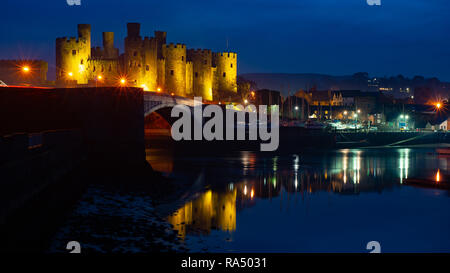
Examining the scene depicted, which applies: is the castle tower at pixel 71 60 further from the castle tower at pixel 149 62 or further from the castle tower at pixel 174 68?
the castle tower at pixel 174 68

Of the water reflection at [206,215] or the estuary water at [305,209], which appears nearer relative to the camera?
the estuary water at [305,209]

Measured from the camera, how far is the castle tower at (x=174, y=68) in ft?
254

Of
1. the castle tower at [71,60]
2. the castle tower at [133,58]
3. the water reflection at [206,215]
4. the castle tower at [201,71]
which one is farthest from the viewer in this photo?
the castle tower at [201,71]

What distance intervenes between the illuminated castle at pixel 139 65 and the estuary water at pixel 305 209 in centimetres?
4168

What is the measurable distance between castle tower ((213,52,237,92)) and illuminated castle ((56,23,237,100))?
343 cm

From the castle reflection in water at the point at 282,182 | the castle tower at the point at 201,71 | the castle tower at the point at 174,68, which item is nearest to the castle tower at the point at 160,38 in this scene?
the castle tower at the point at 174,68

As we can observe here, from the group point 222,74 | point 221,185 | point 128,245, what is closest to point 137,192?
point 221,185

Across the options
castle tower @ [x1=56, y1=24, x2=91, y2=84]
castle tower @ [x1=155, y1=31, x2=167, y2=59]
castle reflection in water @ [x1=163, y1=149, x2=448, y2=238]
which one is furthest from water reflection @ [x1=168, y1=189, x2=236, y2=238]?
castle tower @ [x1=155, y1=31, x2=167, y2=59]

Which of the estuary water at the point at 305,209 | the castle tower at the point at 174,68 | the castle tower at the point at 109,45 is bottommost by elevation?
the estuary water at the point at 305,209

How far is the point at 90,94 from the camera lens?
89.3 ft

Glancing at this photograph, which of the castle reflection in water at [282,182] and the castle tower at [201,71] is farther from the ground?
the castle tower at [201,71]

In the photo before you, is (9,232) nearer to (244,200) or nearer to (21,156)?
(21,156)

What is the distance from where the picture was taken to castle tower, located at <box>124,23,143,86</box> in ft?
244

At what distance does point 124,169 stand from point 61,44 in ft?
181
